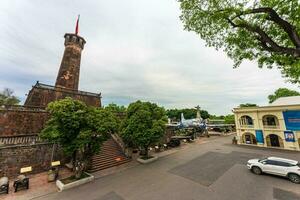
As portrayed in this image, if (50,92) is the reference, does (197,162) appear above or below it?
below

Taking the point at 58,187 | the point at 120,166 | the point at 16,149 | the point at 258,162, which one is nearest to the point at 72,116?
the point at 58,187

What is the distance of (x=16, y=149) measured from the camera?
1149 centimetres

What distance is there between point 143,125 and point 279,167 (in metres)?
12.0

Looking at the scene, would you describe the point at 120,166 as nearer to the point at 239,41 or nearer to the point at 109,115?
the point at 109,115

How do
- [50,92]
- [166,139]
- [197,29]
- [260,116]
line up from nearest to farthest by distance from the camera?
1. [197,29]
2. [50,92]
3. [260,116]
4. [166,139]

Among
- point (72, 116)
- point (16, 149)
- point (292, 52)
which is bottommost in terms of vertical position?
point (16, 149)

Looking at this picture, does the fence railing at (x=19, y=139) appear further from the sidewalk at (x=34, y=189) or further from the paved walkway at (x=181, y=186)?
the paved walkway at (x=181, y=186)

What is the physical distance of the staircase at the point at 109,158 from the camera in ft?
45.5

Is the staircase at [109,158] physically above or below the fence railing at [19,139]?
below

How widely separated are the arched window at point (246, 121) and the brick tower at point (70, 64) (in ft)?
103

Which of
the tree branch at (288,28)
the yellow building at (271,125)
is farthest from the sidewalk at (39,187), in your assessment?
the yellow building at (271,125)

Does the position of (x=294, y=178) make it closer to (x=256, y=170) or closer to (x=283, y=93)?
(x=256, y=170)

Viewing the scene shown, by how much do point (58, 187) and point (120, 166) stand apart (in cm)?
582

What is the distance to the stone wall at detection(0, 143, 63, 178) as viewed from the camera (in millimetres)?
10945
